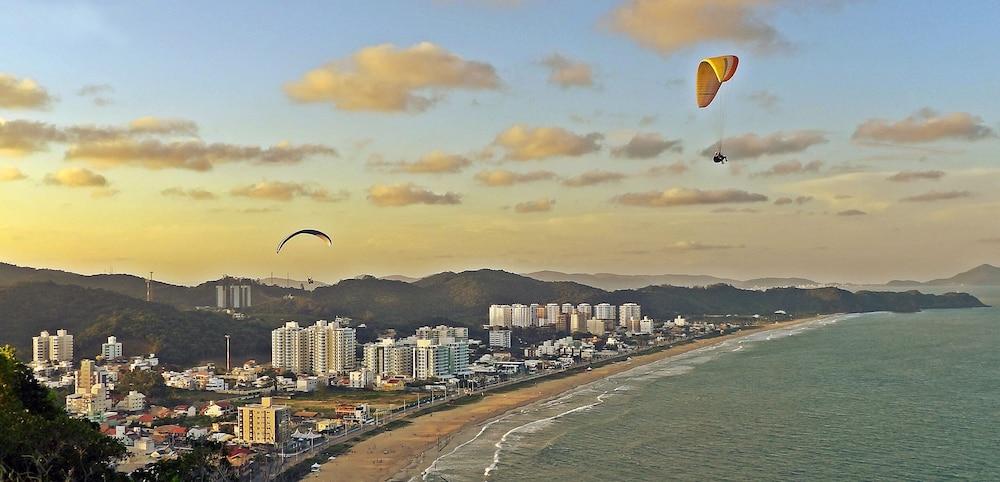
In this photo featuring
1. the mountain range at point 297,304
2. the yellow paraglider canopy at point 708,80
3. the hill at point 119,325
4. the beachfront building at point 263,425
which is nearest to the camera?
the yellow paraglider canopy at point 708,80

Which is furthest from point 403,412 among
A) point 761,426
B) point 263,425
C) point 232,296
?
point 232,296

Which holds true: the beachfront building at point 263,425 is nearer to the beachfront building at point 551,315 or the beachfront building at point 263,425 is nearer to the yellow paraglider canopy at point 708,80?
the yellow paraglider canopy at point 708,80

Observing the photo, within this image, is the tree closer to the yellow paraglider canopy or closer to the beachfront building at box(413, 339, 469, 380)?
the yellow paraglider canopy

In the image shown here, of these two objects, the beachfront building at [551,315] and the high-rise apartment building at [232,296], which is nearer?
the beachfront building at [551,315]

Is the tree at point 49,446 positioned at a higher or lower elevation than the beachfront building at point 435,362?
higher

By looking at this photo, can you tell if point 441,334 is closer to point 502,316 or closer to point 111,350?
point 111,350

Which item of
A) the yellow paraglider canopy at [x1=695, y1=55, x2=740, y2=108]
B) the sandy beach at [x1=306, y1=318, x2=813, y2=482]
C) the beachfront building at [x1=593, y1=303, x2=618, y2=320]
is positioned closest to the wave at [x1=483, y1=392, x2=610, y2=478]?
the sandy beach at [x1=306, y1=318, x2=813, y2=482]

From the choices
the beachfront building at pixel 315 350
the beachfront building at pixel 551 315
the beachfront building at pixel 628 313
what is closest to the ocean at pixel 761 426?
the beachfront building at pixel 315 350
